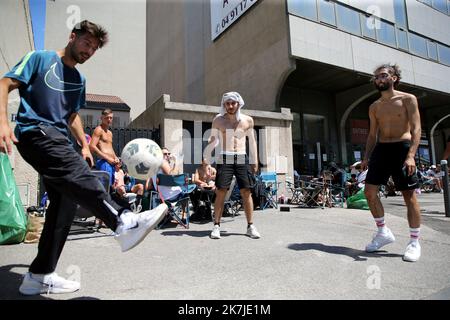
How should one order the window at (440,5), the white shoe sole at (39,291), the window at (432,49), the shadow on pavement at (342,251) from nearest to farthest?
the white shoe sole at (39,291)
the shadow on pavement at (342,251)
the window at (432,49)
the window at (440,5)

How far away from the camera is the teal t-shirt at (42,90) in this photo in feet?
6.88

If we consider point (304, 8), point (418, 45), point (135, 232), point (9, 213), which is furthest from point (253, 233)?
point (418, 45)

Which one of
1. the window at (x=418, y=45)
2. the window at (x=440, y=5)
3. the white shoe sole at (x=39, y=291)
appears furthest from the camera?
the window at (x=440, y=5)

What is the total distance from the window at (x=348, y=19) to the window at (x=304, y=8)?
5.59 ft

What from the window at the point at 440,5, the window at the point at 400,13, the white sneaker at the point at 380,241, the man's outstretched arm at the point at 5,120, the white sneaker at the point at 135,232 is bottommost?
the white sneaker at the point at 380,241

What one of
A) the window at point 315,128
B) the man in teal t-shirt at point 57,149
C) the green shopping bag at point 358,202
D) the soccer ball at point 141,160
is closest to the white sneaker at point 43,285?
the man in teal t-shirt at point 57,149

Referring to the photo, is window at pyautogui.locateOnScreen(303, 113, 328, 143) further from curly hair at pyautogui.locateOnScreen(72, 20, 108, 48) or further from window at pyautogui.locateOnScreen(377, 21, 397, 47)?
curly hair at pyautogui.locateOnScreen(72, 20, 108, 48)

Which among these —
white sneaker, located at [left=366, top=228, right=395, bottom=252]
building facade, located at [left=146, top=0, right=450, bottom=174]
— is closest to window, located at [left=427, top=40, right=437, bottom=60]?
building facade, located at [left=146, top=0, right=450, bottom=174]

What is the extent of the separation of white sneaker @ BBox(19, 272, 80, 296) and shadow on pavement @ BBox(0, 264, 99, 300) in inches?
1.7

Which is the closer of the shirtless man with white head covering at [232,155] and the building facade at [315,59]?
the shirtless man with white head covering at [232,155]

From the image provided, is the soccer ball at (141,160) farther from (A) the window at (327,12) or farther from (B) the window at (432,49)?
(B) the window at (432,49)

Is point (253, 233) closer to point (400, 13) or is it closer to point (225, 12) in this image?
point (225, 12)
